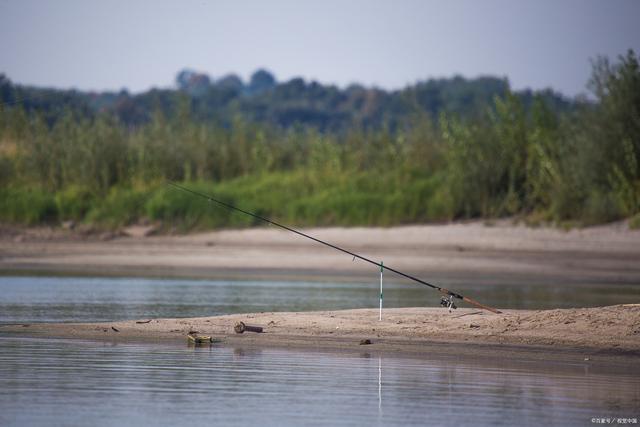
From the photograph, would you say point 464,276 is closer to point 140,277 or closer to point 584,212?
point 584,212

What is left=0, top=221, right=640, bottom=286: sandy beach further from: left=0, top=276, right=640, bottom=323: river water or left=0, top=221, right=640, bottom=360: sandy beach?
left=0, top=276, right=640, bottom=323: river water

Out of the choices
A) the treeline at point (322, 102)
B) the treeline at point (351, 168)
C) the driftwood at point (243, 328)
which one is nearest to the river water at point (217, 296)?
the driftwood at point (243, 328)

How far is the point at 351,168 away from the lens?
29.6m

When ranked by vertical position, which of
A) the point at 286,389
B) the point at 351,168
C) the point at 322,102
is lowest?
the point at 286,389

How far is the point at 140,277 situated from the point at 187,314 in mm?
6678

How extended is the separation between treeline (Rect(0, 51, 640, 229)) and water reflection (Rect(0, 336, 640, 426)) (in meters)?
13.9

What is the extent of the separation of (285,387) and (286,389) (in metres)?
0.09

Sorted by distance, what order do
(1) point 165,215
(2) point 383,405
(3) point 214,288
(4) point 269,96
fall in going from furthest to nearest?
(4) point 269,96
(1) point 165,215
(3) point 214,288
(2) point 383,405

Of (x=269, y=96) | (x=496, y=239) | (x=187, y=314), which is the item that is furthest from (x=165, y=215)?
(x=269, y=96)

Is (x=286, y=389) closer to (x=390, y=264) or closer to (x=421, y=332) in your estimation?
(x=421, y=332)

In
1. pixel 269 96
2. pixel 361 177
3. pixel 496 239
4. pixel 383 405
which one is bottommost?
pixel 383 405

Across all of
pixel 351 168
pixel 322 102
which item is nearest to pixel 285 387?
pixel 351 168

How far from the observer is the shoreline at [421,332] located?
36.1ft

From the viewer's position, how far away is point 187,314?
46.8ft
